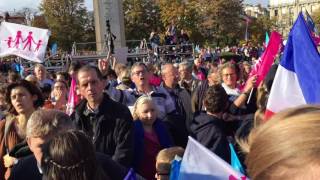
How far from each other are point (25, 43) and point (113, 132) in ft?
26.0

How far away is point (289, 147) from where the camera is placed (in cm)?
96

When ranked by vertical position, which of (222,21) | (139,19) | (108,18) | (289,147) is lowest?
(289,147)

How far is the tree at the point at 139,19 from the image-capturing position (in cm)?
6056

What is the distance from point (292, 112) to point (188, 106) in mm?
5719

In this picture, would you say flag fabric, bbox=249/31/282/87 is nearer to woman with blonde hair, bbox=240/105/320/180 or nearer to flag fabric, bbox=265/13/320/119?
flag fabric, bbox=265/13/320/119

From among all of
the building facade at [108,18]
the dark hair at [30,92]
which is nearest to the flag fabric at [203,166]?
the dark hair at [30,92]

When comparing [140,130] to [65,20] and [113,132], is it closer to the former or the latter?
[113,132]

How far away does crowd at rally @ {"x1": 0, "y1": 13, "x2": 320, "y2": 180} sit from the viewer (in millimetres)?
1006

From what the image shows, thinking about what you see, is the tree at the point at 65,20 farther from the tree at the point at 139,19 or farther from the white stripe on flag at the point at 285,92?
the white stripe on flag at the point at 285,92

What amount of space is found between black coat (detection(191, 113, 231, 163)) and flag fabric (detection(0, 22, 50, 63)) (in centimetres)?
716

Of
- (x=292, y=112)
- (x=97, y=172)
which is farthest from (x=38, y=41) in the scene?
(x=292, y=112)

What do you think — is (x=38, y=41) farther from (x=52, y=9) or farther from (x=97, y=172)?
(x=52, y=9)

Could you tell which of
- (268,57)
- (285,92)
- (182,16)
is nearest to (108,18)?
(182,16)

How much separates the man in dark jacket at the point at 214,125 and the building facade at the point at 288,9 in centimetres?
10919
